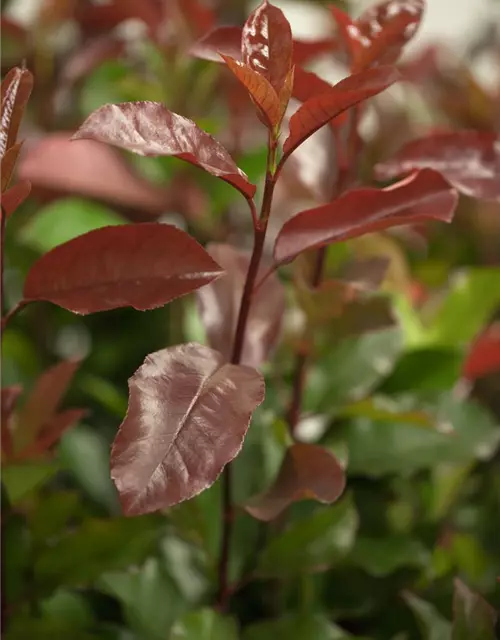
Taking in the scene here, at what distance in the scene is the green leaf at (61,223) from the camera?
0.64m

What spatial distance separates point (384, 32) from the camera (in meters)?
0.44

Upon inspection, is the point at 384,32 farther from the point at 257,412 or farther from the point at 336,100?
the point at 257,412

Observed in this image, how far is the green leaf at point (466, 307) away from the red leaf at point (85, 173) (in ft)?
0.90

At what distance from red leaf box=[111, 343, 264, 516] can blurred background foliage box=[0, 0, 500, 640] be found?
0.44 ft

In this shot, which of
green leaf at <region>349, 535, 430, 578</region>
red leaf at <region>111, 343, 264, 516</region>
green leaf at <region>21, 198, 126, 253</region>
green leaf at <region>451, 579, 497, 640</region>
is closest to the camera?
red leaf at <region>111, 343, 264, 516</region>

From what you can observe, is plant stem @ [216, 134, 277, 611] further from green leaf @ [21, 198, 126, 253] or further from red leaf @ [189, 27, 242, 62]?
green leaf @ [21, 198, 126, 253]

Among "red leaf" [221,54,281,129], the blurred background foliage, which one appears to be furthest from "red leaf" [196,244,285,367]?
"red leaf" [221,54,281,129]

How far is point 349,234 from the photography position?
0.39 meters

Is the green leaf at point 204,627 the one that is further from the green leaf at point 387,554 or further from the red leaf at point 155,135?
the red leaf at point 155,135

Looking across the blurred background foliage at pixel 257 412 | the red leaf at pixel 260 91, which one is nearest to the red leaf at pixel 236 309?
the blurred background foliage at pixel 257 412

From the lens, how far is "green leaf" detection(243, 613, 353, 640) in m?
0.48

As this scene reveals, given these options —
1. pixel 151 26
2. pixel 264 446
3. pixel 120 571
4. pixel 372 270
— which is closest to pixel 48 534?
pixel 120 571

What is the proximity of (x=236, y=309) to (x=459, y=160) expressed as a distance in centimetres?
16

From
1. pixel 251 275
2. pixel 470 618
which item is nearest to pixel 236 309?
pixel 251 275
